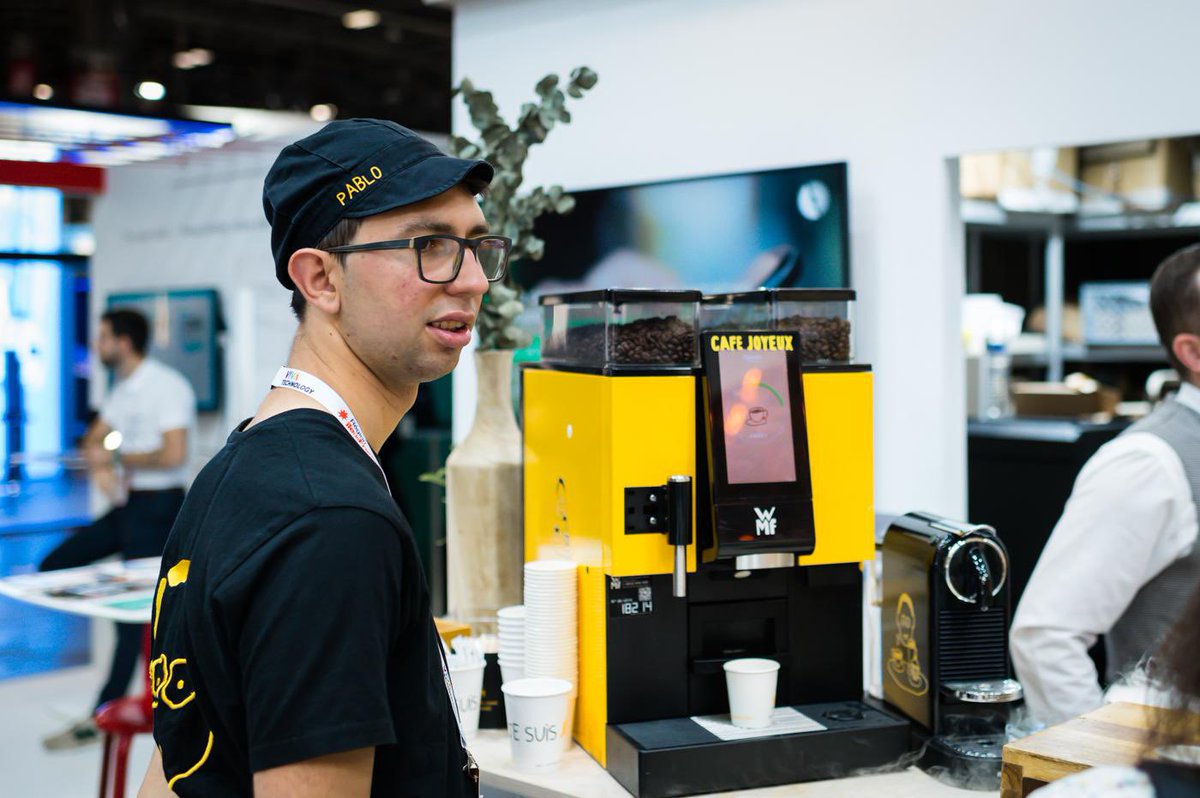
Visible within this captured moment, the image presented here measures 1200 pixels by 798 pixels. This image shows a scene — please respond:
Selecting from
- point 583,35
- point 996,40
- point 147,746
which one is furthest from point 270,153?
point 996,40

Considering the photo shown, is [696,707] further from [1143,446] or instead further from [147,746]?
[147,746]

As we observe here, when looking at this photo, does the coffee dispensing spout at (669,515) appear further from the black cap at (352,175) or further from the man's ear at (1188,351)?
the man's ear at (1188,351)

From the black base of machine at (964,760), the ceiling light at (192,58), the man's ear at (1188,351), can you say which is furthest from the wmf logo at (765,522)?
the ceiling light at (192,58)

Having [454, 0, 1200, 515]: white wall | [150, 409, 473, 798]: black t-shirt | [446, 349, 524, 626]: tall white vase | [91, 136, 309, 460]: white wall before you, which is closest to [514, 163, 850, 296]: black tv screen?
[454, 0, 1200, 515]: white wall

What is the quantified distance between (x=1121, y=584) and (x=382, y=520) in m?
1.73

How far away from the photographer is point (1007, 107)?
3719 millimetres

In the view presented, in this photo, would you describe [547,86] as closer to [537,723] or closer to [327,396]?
[537,723]

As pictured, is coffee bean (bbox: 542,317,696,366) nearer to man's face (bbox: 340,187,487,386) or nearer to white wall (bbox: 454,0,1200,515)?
man's face (bbox: 340,187,487,386)

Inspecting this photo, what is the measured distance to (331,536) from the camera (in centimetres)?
107

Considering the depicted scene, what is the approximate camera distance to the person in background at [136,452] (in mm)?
5656

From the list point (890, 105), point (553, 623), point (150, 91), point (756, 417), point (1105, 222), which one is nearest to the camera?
point (756, 417)

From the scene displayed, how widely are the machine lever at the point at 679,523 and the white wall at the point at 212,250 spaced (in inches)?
197

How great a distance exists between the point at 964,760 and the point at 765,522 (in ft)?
1.55

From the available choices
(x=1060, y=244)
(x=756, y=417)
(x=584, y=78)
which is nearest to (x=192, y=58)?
(x=1060, y=244)
